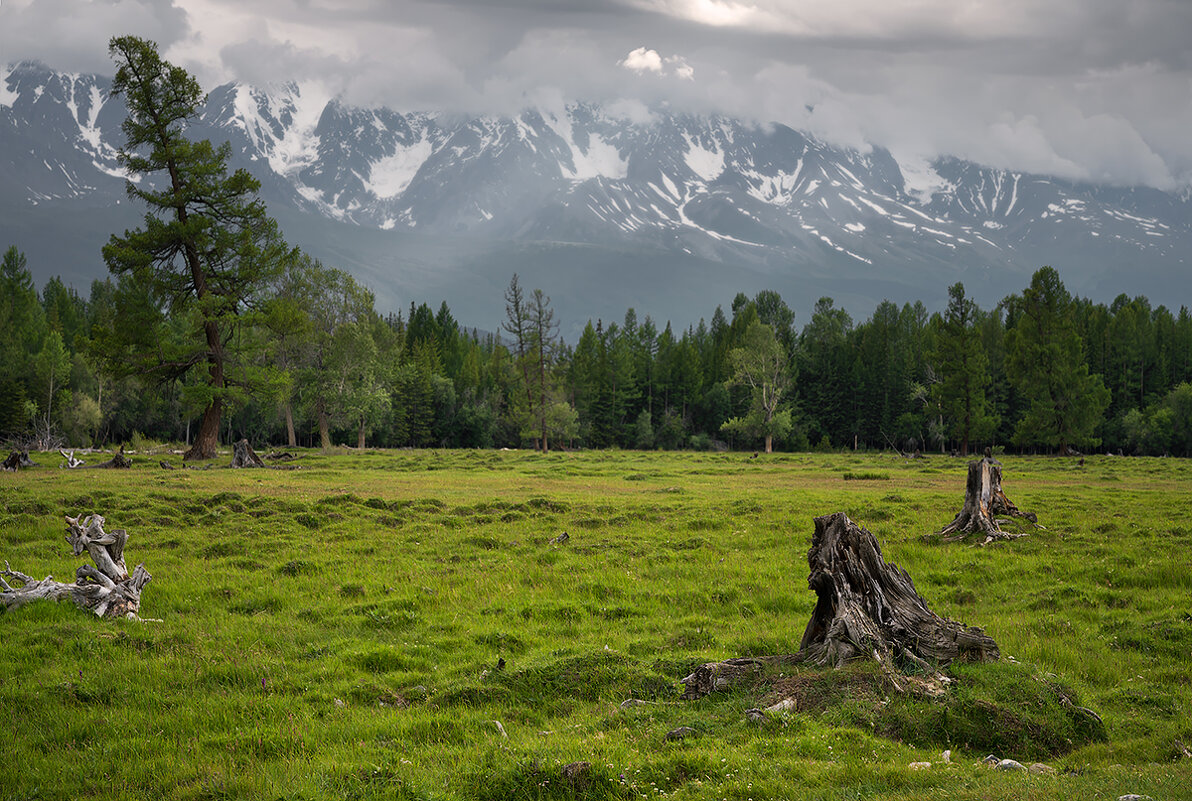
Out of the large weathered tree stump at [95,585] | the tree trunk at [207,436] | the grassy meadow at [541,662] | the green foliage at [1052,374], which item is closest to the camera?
the grassy meadow at [541,662]

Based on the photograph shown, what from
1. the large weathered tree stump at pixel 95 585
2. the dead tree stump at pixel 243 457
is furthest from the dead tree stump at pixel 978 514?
the dead tree stump at pixel 243 457

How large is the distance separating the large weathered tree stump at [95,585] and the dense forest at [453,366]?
33.2m

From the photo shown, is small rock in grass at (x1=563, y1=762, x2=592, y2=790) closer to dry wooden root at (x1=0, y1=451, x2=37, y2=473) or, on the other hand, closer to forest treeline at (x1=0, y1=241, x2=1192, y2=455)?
dry wooden root at (x1=0, y1=451, x2=37, y2=473)

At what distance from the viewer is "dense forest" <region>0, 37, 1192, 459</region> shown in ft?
150

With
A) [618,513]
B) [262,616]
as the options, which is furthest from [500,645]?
[618,513]

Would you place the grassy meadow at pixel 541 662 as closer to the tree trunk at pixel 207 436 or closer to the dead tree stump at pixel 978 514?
the dead tree stump at pixel 978 514

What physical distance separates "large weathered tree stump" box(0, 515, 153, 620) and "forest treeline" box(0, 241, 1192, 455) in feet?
109

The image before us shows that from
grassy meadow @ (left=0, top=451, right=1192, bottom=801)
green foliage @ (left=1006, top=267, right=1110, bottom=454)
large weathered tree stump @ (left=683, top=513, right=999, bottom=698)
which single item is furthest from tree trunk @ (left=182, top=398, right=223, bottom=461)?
green foliage @ (left=1006, top=267, right=1110, bottom=454)

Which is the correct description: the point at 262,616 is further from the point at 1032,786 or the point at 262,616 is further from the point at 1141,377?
the point at 1141,377

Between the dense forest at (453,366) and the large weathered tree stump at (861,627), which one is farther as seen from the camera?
the dense forest at (453,366)

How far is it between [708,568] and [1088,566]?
32.3 ft

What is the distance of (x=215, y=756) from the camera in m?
9.29

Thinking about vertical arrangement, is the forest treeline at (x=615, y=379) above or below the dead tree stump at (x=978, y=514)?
above

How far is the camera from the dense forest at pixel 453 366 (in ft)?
150
